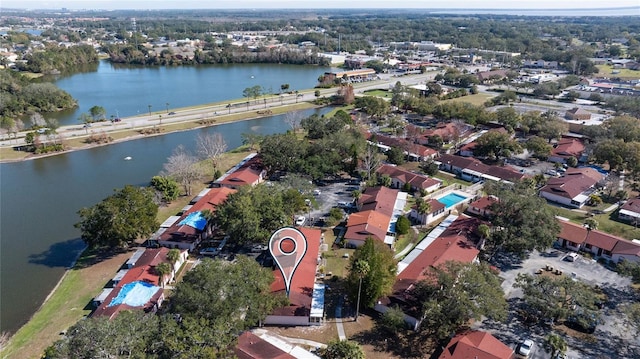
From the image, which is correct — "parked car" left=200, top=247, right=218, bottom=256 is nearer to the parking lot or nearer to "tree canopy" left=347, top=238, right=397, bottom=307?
"tree canopy" left=347, top=238, right=397, bottom=307

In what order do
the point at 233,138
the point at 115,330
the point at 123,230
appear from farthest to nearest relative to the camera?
the point at 233,138, the point at 123,230, the point at 115,330

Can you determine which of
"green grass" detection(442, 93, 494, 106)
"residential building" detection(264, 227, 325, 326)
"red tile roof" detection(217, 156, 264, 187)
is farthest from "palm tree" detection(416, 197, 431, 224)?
"green grass" detection(442, 93, 494, 106)

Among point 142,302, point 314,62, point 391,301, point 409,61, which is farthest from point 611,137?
point 314,62

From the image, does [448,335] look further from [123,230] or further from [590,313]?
[123,230]

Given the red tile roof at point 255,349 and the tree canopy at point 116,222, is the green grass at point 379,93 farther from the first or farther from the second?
the red tile roof at point 255,349

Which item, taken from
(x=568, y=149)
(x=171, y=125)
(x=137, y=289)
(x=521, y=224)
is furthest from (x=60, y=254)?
(x=568, y=149)
